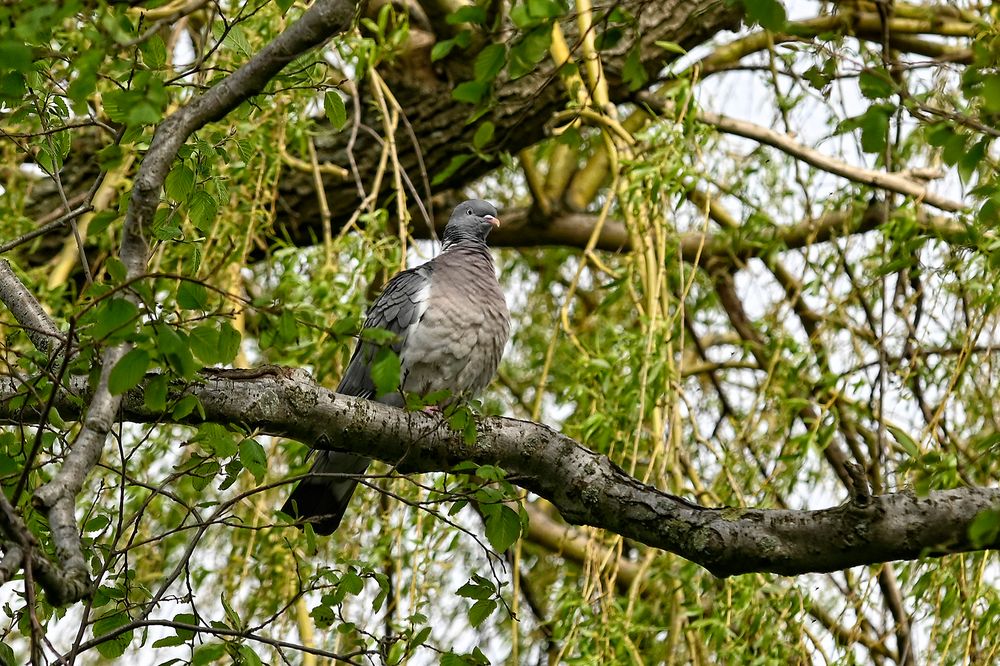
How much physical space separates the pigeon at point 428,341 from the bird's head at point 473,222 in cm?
42

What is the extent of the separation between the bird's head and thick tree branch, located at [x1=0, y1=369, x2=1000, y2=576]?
1.67 meters

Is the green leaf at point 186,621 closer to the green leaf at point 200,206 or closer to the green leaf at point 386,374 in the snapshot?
the green leaf at point 386,374

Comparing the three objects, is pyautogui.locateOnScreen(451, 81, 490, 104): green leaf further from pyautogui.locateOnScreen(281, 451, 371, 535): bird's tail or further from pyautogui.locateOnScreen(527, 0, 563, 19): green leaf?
pyautogui.locateOnScreen(281, 451, 371, 535): bird's tail

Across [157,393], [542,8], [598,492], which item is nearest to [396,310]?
[598,492]

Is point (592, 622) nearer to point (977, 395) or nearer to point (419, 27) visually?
point (977, 395)

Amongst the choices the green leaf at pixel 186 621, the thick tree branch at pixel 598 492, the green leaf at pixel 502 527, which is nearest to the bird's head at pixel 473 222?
the thick tree branch at pixel 598 492

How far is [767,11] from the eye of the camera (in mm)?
1605

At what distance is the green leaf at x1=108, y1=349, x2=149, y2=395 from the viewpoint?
1.67m

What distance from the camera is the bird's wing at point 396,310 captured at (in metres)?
3.74

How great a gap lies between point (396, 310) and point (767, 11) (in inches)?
90.9

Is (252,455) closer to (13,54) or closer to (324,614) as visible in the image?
(324,614)

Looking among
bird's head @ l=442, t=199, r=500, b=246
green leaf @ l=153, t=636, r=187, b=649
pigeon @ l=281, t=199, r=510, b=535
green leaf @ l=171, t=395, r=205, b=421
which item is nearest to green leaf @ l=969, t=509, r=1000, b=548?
green leaf @ l=171, t=395, r=205, b=421

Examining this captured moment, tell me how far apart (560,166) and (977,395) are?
2564mm

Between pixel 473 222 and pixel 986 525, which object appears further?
pixel 473 222
